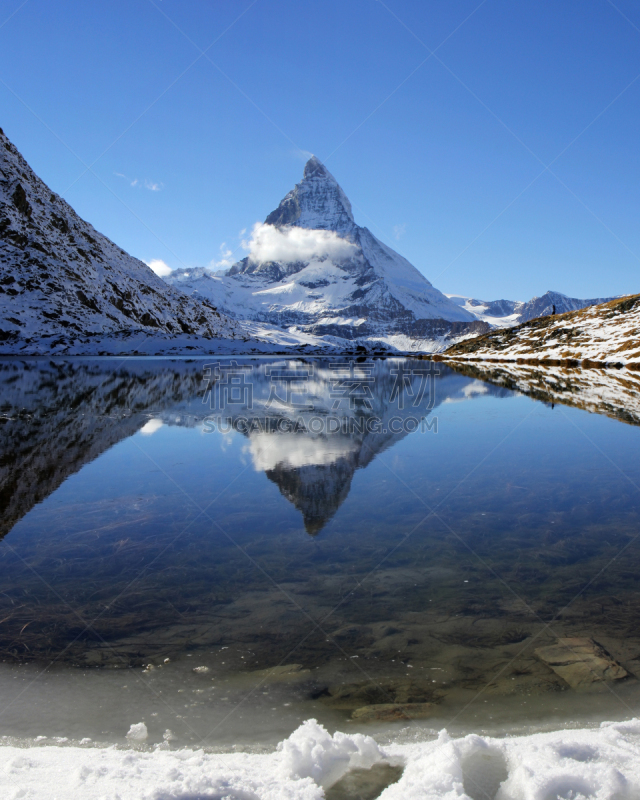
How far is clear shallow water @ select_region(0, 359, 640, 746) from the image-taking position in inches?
187

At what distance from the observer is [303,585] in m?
6.95

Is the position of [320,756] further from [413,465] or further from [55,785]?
[413,465]

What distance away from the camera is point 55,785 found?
367 centimetres

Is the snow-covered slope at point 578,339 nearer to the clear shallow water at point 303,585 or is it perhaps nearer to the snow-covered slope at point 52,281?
the clear shallow water at point 303,585

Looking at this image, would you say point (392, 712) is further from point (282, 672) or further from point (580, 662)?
point (580, 662)

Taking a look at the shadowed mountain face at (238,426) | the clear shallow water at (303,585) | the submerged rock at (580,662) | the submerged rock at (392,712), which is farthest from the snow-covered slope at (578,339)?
the submerged rock at (392,712)

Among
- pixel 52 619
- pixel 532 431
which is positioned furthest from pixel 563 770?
pixel 532 431

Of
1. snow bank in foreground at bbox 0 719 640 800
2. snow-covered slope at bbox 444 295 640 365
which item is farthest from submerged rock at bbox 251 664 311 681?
snow-covered slope at bbox 444 295 640 365

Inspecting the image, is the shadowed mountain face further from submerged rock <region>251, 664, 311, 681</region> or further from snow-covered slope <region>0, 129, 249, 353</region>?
snow-covered slope <region>0, 129, 249, 353</region>

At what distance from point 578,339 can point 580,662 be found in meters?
81.2

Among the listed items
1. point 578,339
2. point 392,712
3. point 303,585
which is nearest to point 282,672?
point 392,712

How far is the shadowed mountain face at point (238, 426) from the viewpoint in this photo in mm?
11719

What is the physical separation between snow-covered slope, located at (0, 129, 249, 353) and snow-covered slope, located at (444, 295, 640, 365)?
259ft

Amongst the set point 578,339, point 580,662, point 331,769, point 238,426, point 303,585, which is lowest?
point 331,769
